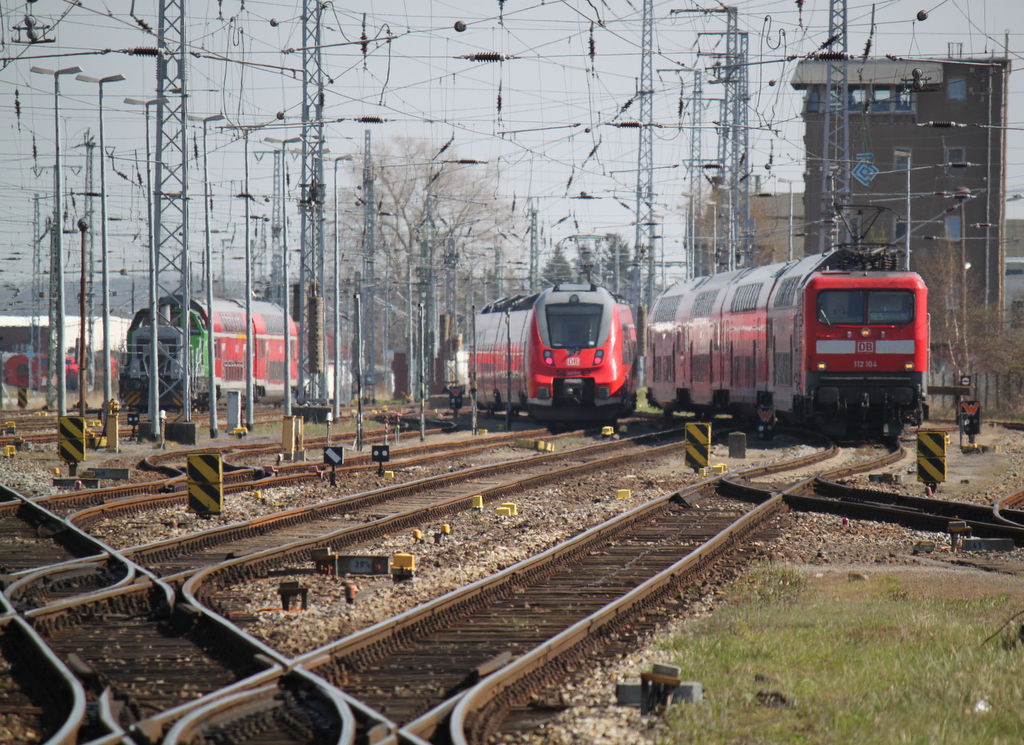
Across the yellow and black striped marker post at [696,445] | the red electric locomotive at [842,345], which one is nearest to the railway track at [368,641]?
the yellow and black striped marker post at [696,445]

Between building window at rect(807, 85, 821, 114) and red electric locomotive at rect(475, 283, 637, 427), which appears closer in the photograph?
red electric locomotive at rect(475, 283, 637, 427)

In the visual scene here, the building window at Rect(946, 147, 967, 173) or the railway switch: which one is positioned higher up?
the building window at Rect(946, 147, 967, 173)

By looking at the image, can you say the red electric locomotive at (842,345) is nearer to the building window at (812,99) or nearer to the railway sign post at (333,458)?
the railway sign post at (333,458)

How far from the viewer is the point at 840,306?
23875mm

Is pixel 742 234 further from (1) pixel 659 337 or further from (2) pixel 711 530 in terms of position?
(2) pixel 711 530

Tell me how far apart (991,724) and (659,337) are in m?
32.5

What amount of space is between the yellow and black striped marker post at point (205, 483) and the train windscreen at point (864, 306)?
14100mm

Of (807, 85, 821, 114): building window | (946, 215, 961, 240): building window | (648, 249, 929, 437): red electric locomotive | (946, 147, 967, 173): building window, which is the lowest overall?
(648, 249, 929, 437): red electric locomotive

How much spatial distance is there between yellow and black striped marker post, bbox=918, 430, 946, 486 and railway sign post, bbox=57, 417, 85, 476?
497 inches

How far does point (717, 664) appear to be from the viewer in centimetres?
705

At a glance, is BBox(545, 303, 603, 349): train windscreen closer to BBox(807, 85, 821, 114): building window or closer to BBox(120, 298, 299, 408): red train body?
BBox(120, 298, 299, 408): red train body

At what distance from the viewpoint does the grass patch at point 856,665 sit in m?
5.70

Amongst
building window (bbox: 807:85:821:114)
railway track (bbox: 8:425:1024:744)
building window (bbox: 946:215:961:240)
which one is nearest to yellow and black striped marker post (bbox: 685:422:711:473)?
railway track (bbox: 8:425:1024:744)

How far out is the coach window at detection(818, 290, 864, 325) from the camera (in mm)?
23797
